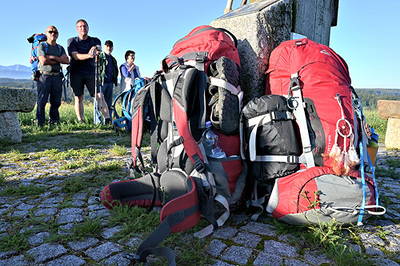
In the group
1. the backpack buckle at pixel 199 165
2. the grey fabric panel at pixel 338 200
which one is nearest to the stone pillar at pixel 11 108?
the backpack buckle at pixel 199 165

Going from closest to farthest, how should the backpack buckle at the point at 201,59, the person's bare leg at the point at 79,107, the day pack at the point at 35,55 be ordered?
the backpack buckle at the point at 201,59, the day pack at the point at 35,55, the person's bare leg at the point at 79,107

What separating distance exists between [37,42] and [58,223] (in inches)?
252

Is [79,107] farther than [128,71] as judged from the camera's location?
No

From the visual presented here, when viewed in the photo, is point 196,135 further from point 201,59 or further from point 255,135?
point 201,59

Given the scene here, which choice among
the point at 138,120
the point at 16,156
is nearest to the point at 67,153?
the point at 16,156

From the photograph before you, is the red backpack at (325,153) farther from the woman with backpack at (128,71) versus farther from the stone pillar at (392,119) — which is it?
the woman with backpack at (128,71)

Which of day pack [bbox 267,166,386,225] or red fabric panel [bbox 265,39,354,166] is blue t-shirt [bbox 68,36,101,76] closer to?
red fabric panel [bbox 265,39,354,166]

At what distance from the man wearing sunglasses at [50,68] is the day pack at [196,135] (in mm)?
5449

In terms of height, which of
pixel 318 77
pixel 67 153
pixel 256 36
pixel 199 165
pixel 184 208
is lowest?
pixel 67 153

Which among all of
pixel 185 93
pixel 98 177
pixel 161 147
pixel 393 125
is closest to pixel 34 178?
pixel 98 177

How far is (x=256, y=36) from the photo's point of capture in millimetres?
2969

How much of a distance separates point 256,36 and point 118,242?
2289mm

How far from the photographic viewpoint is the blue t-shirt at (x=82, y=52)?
734 centimetres

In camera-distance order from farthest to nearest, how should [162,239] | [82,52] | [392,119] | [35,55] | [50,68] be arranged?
[82,52] → [35,55] → [50,68] → [392,119] → [162,239]
